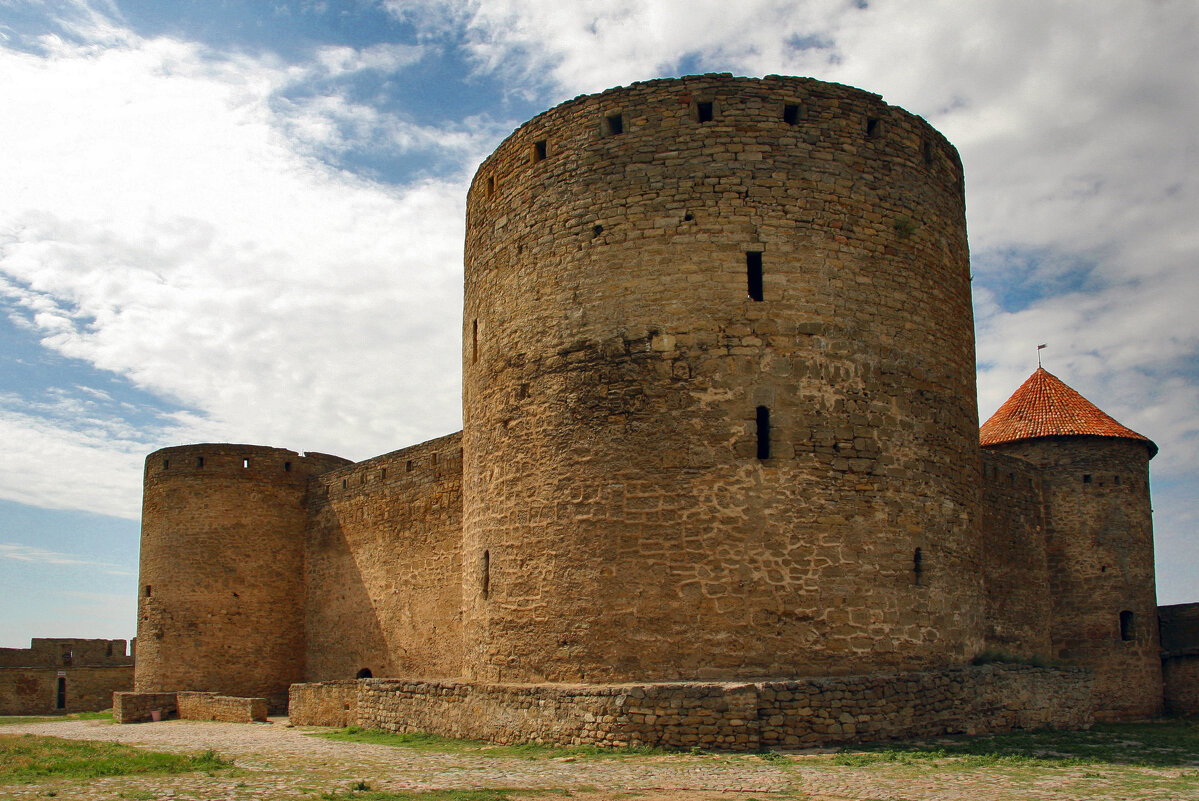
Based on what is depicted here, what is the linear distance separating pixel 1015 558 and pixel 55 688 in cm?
2247

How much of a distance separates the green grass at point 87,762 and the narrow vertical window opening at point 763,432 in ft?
19.7

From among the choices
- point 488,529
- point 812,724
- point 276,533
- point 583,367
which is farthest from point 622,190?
point 276,533

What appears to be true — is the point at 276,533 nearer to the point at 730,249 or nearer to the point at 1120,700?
the point at 730,249

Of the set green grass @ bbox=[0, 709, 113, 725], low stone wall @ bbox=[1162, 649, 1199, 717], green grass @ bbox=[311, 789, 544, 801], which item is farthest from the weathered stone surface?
low stone wall @ bbox=[1162, 649, 1199, 717]

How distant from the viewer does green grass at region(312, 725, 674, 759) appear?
942 centimetres

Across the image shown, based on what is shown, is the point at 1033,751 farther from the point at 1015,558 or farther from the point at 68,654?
the point at 68,654

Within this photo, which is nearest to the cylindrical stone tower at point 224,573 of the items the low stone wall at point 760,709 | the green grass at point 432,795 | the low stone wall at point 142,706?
the low stone wall at point 142,706

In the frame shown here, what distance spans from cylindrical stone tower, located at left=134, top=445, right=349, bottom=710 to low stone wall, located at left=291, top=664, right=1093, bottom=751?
10.3 m

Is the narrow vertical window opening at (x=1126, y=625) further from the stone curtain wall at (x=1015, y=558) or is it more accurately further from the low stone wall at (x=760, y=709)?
the low stone wall at (x=760, y=709)

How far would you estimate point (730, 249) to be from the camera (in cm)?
1112

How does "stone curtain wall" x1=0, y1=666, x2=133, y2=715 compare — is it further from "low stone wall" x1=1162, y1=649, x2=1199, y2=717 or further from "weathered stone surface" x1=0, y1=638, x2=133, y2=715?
"low stone wall" x1=1162, y1=649, x2=1199, y2=717

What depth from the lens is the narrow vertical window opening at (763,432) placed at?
10719 millimetres

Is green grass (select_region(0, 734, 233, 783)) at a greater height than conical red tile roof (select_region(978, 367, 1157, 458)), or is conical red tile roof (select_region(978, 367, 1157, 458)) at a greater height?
conical red tile roof (select_region(978, 367, 1157, 458))

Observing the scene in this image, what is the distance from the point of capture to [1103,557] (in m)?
19.4
